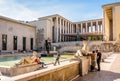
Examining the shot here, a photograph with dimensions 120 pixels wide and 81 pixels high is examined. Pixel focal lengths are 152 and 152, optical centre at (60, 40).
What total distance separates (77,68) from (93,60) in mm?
2123

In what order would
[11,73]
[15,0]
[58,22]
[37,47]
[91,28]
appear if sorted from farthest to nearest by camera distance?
[91,28] < [58,22] < [37,47] < [15,0] < [11,73]

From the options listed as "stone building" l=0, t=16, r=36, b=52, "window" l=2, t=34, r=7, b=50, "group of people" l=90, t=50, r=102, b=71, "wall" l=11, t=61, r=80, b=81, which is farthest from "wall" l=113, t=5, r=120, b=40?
"wall" l=11, t=61, r=80, b=81

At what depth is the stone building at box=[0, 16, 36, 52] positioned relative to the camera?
27.1 meters

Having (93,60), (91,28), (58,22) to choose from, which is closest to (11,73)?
(93,60)

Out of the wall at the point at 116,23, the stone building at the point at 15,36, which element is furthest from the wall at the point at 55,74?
the wall at the point at 116,23

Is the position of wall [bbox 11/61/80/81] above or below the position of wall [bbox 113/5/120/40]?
below

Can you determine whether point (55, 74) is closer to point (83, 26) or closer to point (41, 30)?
point (41, 30)

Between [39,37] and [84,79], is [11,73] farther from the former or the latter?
[39,37]

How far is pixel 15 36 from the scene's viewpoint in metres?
30.0

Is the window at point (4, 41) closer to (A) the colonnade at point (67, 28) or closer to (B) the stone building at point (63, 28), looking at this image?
(B) the stone building at point (63, 28)

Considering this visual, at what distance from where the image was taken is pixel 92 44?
33.4m

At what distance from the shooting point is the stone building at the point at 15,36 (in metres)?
27.1

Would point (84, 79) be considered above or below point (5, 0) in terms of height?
below

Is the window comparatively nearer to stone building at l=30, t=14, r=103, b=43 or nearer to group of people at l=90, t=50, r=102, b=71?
stone building at l=30, t=14, r=103, b=43
